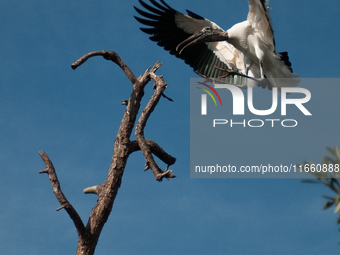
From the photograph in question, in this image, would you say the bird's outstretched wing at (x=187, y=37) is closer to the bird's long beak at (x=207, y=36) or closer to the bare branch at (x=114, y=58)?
the bird's long beak at (x=207, y=36)

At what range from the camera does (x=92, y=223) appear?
5.13 m

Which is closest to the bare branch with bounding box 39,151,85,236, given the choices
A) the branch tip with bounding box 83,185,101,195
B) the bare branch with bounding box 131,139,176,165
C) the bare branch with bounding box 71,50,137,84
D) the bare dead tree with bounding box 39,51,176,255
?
the bare dead tree with bounding box 39,51,176,255

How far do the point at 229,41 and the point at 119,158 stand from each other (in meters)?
3.07

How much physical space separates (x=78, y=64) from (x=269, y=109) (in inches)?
119

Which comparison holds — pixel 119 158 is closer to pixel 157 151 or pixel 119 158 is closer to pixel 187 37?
pixel 157 151

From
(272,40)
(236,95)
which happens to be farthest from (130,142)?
(272,40)

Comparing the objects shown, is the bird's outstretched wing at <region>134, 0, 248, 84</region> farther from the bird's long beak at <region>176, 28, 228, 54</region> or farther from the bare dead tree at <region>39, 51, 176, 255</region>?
the bare dead tree at <region>39, 51, 176, 255</region>

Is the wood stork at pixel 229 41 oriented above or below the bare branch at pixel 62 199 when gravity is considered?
above

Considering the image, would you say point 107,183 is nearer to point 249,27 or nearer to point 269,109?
point 269,109

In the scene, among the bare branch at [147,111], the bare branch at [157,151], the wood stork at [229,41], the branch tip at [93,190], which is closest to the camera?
the bare branch at [147,111]

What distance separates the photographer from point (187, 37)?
7.73m

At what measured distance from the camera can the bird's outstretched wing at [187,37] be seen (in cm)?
744

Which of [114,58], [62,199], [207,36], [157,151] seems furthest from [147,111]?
[207,36]

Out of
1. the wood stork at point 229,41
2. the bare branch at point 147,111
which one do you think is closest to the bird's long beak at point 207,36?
the wood stork at point 229,41
